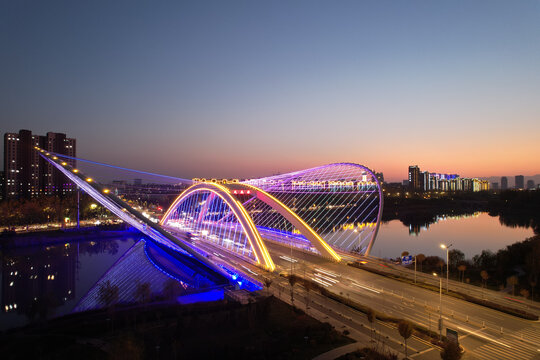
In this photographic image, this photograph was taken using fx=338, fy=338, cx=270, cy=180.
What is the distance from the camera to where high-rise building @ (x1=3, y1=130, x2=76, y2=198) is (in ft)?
188

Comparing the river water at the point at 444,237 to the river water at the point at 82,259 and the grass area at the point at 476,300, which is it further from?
the grass area at the point at 476,300

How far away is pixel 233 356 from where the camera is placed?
9055 mm

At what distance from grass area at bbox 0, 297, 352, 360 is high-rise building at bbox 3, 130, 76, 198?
182 ft

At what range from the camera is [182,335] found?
10.5 m

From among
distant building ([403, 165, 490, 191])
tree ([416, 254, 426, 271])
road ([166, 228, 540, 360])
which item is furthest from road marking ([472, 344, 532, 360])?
distant building ([403, 165, 490, 191])

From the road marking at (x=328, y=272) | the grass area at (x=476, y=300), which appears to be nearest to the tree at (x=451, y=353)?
the grass area at (x=476, y=300)

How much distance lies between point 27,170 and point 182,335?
63.3m

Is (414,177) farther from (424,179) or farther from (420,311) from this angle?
(420,311)

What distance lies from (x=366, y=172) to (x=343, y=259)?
544 cm

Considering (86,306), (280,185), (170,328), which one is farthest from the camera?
(280,185)

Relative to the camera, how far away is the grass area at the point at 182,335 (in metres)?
9.30

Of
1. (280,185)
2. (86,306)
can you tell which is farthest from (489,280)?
(86,306)

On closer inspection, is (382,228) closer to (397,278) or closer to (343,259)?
(343,259)

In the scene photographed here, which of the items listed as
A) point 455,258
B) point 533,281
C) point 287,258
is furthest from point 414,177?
point 533,281
